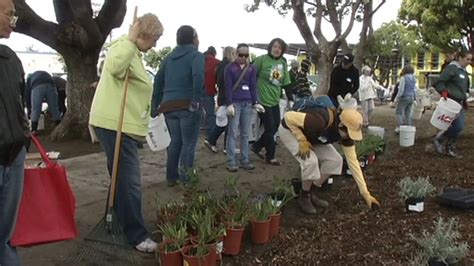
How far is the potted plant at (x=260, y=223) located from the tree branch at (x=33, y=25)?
236 inches

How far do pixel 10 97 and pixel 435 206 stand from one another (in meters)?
4.26

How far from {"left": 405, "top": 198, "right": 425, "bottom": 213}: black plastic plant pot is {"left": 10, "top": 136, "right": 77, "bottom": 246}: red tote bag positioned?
335cm

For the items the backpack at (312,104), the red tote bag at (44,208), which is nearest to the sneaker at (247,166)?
the backpack at (312,104)

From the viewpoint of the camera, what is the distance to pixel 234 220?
12.3 ft

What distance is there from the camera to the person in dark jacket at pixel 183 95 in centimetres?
514

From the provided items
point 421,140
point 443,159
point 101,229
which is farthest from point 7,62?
point 421,140

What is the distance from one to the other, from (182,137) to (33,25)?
458 centimetres

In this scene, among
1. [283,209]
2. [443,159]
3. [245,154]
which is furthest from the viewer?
[443,159]

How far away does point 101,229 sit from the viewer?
355 centimetres

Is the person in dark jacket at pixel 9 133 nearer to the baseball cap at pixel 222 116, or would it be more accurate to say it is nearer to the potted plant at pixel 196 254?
the potted plant at pixel 196 254

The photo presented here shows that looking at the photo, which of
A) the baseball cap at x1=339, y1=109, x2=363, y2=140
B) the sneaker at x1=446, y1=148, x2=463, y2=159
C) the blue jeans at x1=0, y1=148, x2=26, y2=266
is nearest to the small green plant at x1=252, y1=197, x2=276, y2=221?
the baseball cap at x1=339, y1=109, x2=363, y2=140

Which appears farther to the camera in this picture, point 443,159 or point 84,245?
point 443,159

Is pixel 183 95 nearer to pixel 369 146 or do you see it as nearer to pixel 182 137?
pixel 182 137

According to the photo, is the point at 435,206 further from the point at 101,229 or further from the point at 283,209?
the point at 101,229
